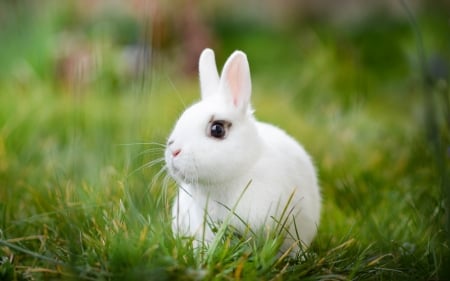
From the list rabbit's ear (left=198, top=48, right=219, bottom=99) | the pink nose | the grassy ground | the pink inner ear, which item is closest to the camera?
the grassy ground

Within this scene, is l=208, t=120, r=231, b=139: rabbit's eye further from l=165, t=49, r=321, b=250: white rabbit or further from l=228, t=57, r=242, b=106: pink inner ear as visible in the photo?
l=228, t=57, r=242, b=106: pink inner ear

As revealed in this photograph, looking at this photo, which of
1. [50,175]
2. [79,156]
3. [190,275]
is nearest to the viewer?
[190,275]

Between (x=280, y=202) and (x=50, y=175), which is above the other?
(x=280, y=202)

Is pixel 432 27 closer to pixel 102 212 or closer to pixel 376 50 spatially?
pixel 376 50

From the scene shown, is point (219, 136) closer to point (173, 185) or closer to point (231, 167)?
point (231, 167)

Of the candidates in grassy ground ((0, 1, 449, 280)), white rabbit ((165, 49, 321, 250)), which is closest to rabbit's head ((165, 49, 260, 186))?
white rabbit ((165, 49, 321, 250))

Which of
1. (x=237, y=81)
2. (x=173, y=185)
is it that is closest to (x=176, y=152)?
(x=237, y=81)

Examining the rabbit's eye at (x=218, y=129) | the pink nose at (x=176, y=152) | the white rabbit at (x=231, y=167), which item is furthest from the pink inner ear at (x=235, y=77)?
the pink nose at (x=176, y=152)

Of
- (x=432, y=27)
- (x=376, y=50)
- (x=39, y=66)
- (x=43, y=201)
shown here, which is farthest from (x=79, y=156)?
(x=432, y=27)
